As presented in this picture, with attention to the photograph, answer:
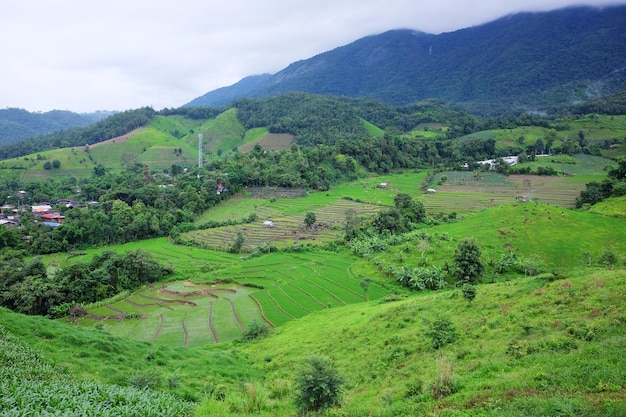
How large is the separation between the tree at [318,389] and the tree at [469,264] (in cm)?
3159

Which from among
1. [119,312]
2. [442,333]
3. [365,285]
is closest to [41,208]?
[119,312]

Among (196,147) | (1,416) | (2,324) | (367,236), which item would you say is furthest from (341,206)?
A: (196,147)

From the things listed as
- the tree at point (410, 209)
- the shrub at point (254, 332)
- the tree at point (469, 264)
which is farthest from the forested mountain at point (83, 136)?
the tree at point (469, 264)

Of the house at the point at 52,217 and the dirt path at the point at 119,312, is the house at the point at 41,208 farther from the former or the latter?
the dirt path at the point at 119,312

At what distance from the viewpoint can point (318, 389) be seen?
1415cm

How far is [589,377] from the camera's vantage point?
11.6 metres

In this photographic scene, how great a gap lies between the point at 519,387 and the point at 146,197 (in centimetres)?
8696

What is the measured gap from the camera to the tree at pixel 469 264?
4194 cm

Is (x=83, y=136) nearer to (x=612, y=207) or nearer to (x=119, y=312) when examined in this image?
(x=119, y=312)

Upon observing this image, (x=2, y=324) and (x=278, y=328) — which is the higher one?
(x=2, y=324)

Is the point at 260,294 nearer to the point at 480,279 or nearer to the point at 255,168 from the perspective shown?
the point at 480,279

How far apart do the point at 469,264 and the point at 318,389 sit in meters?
33.4

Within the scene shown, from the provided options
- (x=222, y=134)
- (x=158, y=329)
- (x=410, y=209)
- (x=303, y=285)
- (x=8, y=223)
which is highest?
(x=222, y=134)

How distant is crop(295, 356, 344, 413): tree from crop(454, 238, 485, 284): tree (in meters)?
31.6
